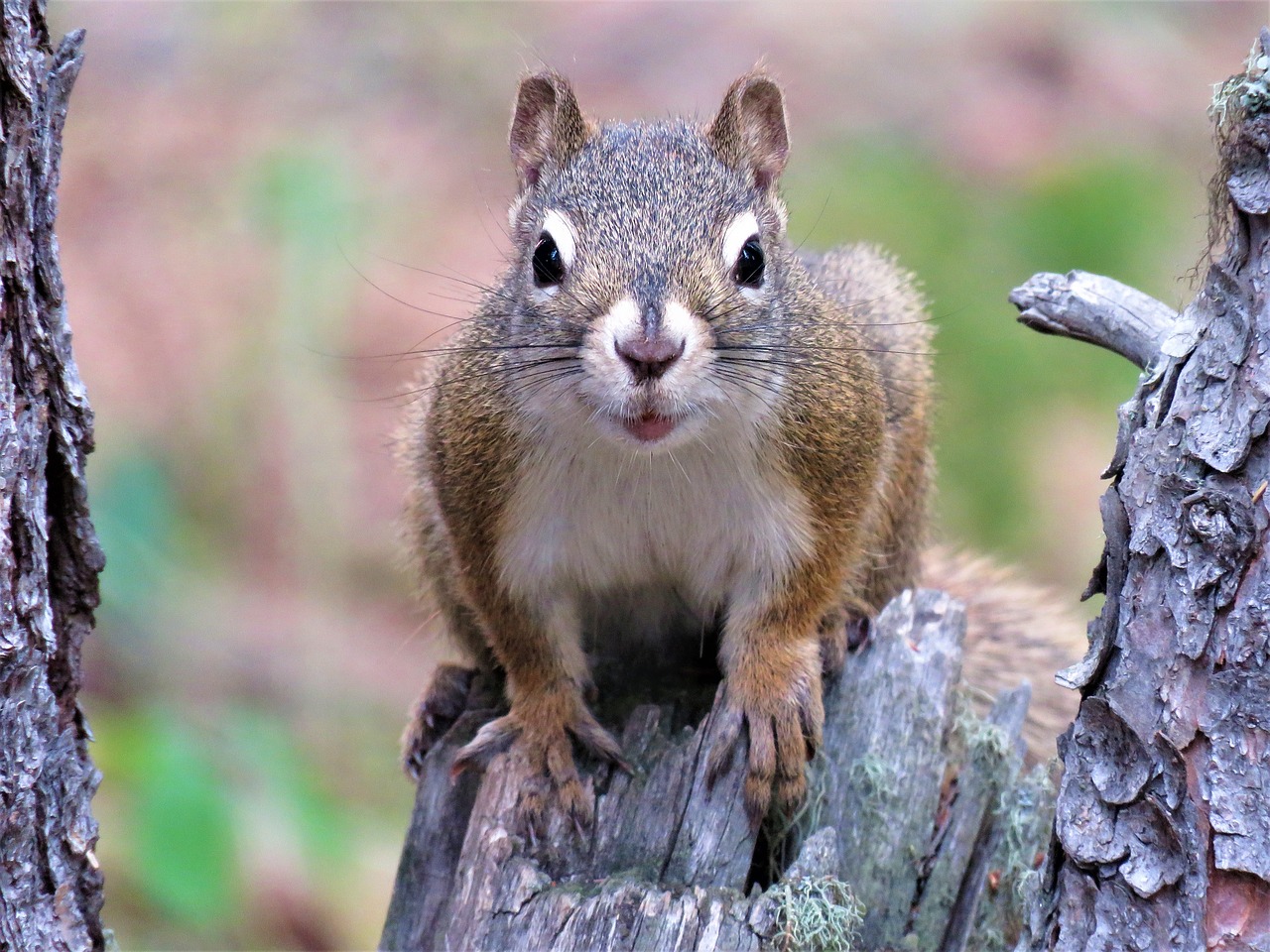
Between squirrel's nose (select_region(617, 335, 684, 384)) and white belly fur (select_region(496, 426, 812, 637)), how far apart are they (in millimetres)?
321

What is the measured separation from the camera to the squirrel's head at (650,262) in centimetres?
209

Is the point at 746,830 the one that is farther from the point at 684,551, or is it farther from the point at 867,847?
the point at 684,551

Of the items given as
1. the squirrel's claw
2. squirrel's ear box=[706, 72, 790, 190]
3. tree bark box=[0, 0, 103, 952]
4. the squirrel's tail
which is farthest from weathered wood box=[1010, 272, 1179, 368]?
the squirrel's claw

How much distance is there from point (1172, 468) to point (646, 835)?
111 centimetres

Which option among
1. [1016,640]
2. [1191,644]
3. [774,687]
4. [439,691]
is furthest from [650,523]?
[1016,640]

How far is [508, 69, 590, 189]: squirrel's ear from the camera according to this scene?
8.64ft

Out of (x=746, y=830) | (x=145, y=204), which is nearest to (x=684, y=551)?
(x=746, y=830)

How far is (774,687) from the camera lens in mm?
2529

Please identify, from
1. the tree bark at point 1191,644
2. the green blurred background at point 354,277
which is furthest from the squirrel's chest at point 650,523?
the tree bark at point 1191,644

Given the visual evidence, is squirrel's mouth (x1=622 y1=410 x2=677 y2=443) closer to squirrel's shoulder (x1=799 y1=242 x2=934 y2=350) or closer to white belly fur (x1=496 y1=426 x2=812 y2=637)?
white belly fur (x1=496 y1=426 x2=812 y2=637)

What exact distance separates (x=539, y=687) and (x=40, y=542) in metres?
1.02

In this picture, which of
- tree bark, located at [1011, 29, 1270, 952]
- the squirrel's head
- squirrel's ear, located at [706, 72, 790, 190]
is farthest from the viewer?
squirrel's ear, located at [706, 72, 790, 190]

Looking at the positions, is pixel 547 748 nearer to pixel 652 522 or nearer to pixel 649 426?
pixel 652 522

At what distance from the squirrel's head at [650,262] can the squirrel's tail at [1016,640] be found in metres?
1.17
